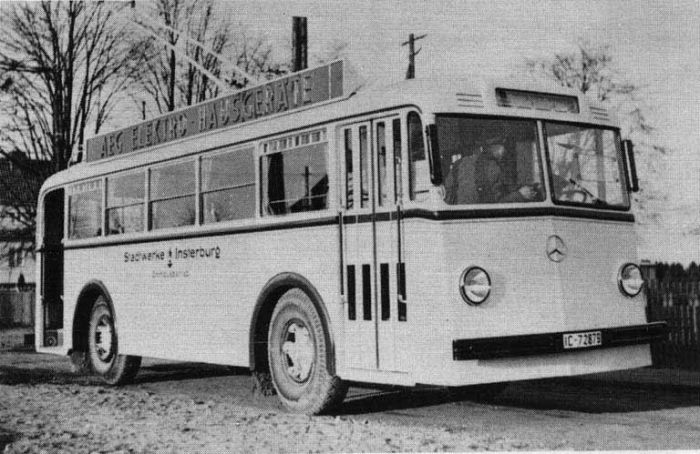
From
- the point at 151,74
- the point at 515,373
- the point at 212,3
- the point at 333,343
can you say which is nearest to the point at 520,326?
the point at 515,373

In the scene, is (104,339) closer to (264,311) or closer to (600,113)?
(264,311)

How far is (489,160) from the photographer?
780 cm

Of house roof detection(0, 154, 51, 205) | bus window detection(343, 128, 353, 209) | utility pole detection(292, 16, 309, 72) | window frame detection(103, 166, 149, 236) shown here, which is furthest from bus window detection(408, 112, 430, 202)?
house roof detection(0, 154, 51, 205)

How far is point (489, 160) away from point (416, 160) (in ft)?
1.96

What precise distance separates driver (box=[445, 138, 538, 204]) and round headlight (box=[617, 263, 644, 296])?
1.08 meters

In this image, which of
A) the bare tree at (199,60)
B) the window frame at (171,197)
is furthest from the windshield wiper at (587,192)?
the bare tree at (199,60)

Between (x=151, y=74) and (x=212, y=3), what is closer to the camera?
(x=212, y=3)

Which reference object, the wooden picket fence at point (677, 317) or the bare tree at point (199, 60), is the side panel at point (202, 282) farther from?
the bare tree at point (199, 60)

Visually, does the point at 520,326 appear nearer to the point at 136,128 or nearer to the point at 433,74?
the point at 433,74

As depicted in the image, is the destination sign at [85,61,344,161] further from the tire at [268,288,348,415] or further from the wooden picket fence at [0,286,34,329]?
the wooden picket fence at [0,286,34,329]

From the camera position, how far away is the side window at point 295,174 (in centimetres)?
866

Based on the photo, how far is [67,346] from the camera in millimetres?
13164

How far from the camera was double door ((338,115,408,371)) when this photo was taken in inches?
307

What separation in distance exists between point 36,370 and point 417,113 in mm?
9300
